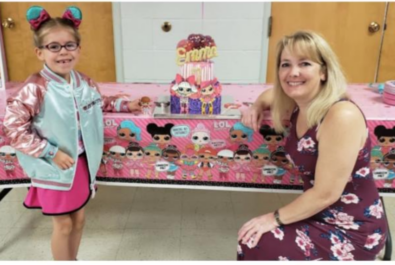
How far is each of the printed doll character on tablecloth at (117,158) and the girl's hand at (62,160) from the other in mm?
249

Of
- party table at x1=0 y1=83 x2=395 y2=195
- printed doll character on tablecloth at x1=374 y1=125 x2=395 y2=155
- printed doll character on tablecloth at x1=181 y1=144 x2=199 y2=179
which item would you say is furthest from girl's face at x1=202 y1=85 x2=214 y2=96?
printed doll character on tablecloth at x1=374 y1=125 x2=395 y2=155

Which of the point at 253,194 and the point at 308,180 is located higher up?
the point at 308,180

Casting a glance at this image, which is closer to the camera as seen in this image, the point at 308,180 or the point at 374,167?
the point at 308,180

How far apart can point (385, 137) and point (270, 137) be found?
475 mm

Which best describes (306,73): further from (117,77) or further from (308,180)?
(117,77)

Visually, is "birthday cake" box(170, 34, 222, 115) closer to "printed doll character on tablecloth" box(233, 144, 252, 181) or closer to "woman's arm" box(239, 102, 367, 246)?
"printed doll character on tablecloth" box(233, 144, 252, 181)

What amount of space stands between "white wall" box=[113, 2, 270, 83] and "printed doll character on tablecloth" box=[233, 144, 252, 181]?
6.17ft

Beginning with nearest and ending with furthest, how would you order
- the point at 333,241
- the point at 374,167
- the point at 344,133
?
the point at 344,133, the point at 333,241, the point at 374,167

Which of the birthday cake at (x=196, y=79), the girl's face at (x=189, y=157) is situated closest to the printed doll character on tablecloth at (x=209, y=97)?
the birthday cake at (x=196, y=79)

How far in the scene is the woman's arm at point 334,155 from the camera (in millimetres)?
1338

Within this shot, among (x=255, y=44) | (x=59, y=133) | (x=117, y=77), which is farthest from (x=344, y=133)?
(x=117, y=77)

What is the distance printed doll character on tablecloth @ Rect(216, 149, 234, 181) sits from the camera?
1739mm

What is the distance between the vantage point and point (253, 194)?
9.02 ft

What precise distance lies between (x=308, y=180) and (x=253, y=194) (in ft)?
3.94
